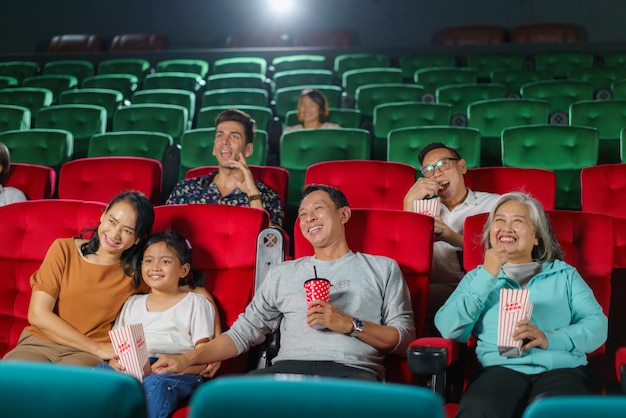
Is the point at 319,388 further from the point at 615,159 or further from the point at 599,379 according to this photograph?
the point at 615,159

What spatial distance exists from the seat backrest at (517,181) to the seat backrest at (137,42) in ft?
21.4

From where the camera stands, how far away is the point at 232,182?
338cm

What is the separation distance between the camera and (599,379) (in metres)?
2.31

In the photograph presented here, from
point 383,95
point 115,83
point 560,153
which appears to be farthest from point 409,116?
point 115,83

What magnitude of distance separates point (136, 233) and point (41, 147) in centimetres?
215

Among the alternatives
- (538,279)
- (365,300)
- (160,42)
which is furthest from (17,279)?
(160,42)

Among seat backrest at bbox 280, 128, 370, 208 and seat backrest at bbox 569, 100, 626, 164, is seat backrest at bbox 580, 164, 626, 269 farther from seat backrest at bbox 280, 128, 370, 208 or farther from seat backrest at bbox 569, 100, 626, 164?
seat backrest at bbox 569, 100, 626, 164

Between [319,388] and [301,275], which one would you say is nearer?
[319,388]

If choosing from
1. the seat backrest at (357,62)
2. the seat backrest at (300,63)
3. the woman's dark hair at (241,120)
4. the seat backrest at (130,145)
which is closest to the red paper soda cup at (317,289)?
the woman's dark hair at (241,120)

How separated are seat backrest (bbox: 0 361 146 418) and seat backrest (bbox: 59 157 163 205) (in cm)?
226

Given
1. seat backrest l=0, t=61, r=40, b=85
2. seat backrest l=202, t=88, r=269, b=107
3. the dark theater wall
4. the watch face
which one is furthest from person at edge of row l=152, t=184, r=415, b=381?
the dark theater wall

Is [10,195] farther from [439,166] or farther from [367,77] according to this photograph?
[367,77]

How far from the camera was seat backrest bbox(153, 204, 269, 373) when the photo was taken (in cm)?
261

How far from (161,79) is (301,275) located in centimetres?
451
